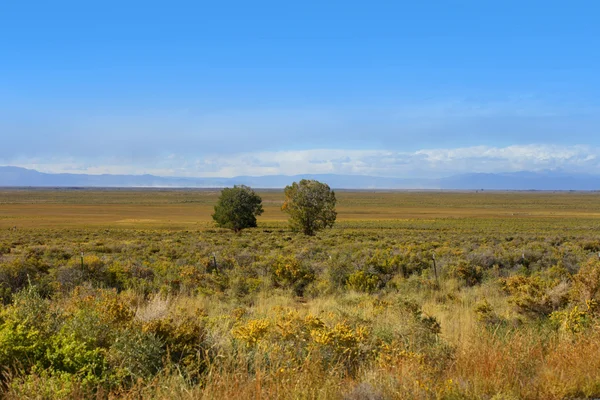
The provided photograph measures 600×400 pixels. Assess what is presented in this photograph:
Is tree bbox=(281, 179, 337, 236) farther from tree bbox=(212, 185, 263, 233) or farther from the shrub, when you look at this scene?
the shrub

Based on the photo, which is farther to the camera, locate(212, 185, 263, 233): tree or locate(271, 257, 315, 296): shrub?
locate(212, 185, 263, 233): tree

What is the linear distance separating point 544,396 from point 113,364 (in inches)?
166

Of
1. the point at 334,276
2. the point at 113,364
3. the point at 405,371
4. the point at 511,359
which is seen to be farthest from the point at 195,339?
the point at 334,276

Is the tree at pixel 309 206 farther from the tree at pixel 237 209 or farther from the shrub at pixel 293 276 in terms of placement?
the shrub at pixel 293 276

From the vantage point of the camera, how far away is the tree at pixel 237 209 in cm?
5873

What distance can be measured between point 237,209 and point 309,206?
36.8 ft

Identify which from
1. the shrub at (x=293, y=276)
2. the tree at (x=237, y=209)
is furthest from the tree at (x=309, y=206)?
the shrub at (x=293, y=276)

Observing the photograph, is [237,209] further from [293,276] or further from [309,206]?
[293,276]

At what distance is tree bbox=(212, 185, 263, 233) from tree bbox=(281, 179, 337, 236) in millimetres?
8931

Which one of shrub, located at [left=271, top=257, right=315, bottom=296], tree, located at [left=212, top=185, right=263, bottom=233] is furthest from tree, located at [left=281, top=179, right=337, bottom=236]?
shrub, located at [left=271, top=257, right=315, bottom=296]

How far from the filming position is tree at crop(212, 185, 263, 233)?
2312 inches

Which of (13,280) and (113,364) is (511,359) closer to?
(113,364)

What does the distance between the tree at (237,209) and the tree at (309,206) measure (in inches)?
352

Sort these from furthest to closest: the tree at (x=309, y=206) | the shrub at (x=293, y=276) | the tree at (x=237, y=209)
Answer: the tree at (x=237, y=209)
the tree at (x=309, y=206)
the shrub at (x=293, y=276)
